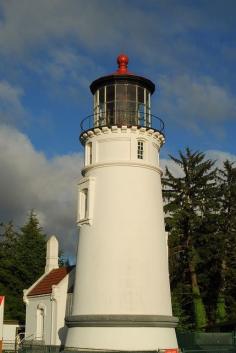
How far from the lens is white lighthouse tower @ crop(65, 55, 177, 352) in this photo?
20.6 metres

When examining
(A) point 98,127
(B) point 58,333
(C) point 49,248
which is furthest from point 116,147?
(C) point 49,248

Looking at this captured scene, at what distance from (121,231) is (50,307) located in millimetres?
8371

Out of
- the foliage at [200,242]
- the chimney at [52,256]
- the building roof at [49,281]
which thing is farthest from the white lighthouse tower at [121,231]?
the foliage at [200,242]

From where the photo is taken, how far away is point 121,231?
69.8 feet

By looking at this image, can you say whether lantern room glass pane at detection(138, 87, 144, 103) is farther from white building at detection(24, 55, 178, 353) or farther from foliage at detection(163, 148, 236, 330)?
foliage at detection(163, 148, 236, 330)

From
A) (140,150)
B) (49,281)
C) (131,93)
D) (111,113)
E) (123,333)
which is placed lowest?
(123,333)

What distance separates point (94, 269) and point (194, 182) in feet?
67.2

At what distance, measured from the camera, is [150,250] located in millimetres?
21422

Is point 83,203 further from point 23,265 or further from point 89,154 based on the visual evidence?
point 23,265

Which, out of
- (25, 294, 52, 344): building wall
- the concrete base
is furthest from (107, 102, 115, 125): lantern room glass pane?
(25, 294, 52, 344): building wall

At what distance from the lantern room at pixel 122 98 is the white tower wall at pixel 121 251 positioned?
0.59m

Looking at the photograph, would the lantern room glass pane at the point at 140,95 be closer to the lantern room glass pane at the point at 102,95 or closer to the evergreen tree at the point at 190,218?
the lantern room glass pane at the point at 102,95

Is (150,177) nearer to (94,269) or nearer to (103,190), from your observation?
(103,190)

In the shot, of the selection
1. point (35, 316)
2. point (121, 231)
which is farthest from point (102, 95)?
point (35, 316)
